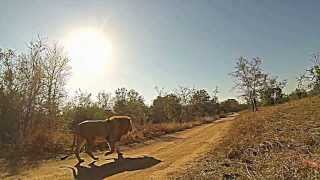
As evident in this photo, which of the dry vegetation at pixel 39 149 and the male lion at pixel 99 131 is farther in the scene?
the dry vegetation at pixel 39 149

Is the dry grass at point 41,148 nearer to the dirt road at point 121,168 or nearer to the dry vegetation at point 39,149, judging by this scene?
the dry vegetation at point 39,149

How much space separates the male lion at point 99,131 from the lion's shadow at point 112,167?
1.21 meters

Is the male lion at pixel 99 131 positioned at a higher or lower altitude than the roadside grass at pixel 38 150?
higher

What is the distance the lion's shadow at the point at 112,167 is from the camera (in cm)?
1201

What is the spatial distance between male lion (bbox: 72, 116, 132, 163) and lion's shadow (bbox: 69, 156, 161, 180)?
1208 mm

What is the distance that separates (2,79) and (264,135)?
724 inches

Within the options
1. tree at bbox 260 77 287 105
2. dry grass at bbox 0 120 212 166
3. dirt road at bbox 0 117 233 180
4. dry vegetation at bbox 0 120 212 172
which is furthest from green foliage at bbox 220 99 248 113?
dirt road at bbox 0 117 233 180

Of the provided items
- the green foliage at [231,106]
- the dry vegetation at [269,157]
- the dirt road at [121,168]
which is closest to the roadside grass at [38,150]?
the dirt road at [121,168]

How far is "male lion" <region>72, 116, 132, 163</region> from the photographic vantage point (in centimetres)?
1516

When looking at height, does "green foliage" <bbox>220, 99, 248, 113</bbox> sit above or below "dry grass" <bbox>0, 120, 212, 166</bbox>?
above

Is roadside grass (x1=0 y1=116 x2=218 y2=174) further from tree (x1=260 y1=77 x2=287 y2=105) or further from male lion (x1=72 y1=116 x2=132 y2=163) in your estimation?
tree (x1=260 y1=77 x2=287 y2=105)

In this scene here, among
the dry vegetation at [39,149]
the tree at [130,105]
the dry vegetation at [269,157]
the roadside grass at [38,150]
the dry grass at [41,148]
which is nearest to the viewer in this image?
the dry vegetation at [269,157]

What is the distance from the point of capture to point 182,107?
64.6 meters

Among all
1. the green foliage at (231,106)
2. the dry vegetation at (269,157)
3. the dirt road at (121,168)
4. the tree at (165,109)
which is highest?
the green foliage at (231,106)
